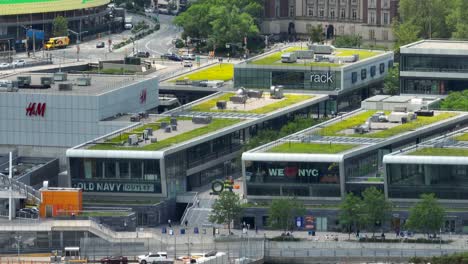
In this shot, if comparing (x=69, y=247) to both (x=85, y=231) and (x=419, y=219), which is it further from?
(x=419, y=219)

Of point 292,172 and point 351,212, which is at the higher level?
point 292,172

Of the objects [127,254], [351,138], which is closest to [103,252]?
[127,254]

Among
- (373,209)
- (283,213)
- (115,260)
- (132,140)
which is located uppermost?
(132,140)

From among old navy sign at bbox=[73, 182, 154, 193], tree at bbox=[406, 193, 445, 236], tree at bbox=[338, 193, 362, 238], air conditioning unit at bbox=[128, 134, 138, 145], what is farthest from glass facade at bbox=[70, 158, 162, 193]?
tree at bbox=[406, 193, 445, 236]

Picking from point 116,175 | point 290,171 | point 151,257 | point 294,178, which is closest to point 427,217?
point 294,178

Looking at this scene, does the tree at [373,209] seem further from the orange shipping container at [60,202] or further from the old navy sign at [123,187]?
the orange shipping container at [60,202]

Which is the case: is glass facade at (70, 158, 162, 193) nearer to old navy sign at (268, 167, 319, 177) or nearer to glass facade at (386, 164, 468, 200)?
old navy sign at (268, 167, 319, 177)

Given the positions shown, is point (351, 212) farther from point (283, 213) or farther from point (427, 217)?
point (427, 217)
